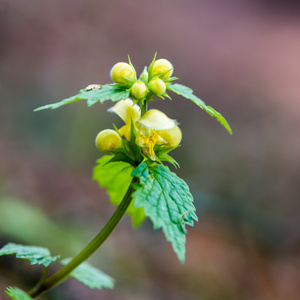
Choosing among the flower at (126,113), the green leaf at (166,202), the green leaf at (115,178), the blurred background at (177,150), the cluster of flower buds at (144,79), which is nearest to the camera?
the green leaf at (166,202)

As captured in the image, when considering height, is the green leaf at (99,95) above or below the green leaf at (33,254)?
above

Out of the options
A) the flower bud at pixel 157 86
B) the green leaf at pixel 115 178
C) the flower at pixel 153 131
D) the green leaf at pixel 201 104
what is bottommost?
the green leaf at pixel 115 178

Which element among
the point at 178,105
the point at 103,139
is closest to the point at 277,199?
the point at 178,105

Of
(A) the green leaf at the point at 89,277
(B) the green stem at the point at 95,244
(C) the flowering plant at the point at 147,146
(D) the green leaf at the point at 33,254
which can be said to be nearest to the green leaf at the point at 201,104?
(C) the flowering plant at the point at 147,146

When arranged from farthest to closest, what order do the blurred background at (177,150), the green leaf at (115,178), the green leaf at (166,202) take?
the blurred background at (177,150)
the green leaf at (115,178)
the green leaf at (166,202)

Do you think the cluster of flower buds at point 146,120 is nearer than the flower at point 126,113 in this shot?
Yes

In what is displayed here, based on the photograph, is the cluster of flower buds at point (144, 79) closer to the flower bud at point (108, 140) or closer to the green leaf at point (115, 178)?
the flower bud at point (108, 140)

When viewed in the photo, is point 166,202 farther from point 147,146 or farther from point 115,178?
point 115,178
